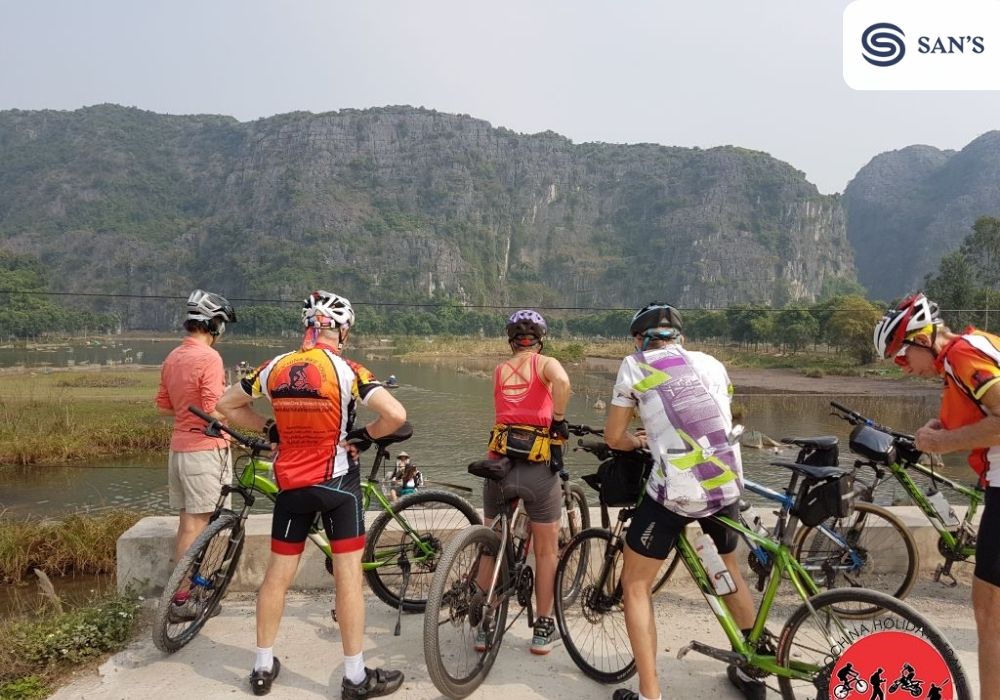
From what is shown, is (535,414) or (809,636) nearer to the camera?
(809,636)

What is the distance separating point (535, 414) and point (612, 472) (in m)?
0.57

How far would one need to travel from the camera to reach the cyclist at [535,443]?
11.5 feet

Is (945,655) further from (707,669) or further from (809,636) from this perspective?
(707,669)

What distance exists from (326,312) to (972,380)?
298 cm

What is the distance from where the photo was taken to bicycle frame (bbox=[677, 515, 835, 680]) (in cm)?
285

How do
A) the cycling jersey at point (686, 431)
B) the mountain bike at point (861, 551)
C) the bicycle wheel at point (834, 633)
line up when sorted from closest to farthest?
the bicycle wheel at point (834, 633), the cycling jersey at point (686, 431), the mountain bike at point (861, 551)

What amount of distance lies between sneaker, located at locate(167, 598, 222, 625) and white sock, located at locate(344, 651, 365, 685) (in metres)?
1.14

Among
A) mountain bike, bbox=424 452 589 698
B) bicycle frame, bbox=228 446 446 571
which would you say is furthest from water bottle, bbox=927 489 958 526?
bicycle frame, bbox=228 446 446 571

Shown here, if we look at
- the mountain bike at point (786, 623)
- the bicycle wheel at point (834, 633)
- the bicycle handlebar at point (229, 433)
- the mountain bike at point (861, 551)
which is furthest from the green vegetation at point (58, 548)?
the bicycle wheel at point (834, 633)

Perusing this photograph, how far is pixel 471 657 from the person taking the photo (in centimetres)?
326

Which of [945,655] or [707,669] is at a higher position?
[945,655]

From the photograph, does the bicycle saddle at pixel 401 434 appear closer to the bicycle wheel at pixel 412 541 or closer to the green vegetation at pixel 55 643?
the bicycle wheel at pixel 412 541

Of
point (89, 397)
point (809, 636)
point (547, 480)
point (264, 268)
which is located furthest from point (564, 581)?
point (264, 268)

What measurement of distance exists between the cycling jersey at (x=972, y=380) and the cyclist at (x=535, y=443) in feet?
5.74
